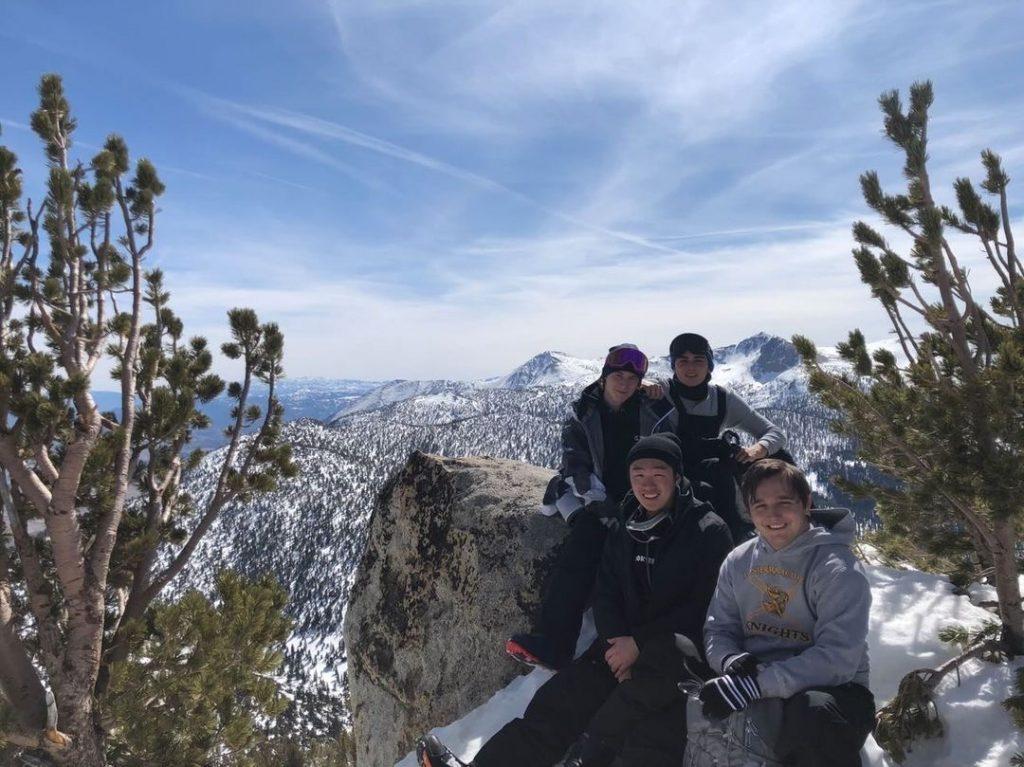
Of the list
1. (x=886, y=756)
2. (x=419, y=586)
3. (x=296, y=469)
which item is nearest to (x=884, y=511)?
(x=886, y=756)

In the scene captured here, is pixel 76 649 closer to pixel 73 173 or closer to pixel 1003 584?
pixel 73 173

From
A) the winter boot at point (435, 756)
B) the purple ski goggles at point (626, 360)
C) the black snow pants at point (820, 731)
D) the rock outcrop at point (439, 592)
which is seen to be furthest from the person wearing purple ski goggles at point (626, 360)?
the winter boot at point (435, 756)

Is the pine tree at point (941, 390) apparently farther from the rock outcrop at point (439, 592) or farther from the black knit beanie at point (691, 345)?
the rock outcrop at point (439, 592)

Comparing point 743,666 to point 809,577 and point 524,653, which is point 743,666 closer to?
point 809,577

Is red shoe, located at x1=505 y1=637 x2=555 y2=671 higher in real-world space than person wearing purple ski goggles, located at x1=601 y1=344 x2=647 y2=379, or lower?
lower

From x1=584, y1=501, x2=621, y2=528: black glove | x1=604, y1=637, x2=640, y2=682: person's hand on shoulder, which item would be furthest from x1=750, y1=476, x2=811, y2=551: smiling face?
x1=584, y1=501, x2=621, y2=528: black glove

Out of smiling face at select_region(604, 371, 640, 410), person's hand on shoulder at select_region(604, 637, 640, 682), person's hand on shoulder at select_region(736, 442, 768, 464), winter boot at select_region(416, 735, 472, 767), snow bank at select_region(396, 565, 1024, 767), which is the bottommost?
winter boot at select_region(416, 735, 472, 767)

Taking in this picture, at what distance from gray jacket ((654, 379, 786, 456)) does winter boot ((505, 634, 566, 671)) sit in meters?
2.67

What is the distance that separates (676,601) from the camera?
487 cm

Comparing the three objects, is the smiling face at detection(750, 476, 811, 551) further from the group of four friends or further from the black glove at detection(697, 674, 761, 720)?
the black glove at detection(697, 674, 761, 720)

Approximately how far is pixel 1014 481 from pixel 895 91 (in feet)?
12.4

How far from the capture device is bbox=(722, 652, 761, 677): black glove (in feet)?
12.1

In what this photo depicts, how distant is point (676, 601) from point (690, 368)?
2800 mm

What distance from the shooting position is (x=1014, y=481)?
173 inches
